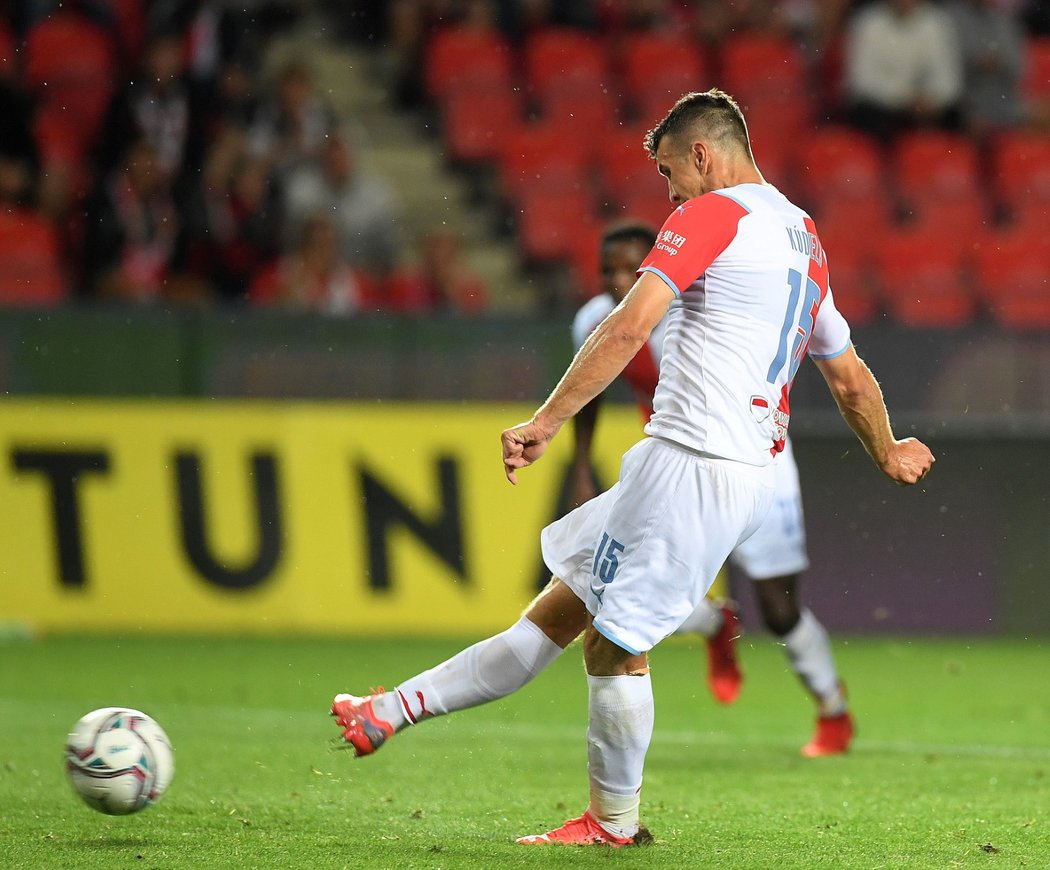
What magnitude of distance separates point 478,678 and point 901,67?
389 inches

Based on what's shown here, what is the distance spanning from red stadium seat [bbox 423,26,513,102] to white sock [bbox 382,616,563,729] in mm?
9304

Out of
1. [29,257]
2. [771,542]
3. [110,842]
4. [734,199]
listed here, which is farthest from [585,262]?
[110,842]

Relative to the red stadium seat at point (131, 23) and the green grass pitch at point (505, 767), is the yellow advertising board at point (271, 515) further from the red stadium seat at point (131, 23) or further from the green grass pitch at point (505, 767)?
the red stadium seat at point (131, 23)

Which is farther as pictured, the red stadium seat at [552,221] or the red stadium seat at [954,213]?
the red stadium seat at [954,213]

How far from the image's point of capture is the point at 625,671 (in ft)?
16.3

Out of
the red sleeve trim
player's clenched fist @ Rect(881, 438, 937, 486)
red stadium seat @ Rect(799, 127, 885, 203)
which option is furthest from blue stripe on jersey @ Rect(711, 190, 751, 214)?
red stadium seat @ Rect(799, 127, 885, 203)

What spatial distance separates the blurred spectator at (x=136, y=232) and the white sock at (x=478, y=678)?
22.7 ft

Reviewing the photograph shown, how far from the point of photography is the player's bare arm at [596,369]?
4.66 meters

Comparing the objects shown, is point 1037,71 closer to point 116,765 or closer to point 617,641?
point 617,641

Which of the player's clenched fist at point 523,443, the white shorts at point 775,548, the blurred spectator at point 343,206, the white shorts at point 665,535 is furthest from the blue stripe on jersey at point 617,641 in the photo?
the blurred spectator at point 343,206

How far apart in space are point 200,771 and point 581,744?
5.55 ft

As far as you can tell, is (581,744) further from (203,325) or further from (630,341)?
(203,325)

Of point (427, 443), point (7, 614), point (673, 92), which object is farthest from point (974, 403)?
point (7, 614)

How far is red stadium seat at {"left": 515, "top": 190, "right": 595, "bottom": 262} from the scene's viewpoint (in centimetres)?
1337
